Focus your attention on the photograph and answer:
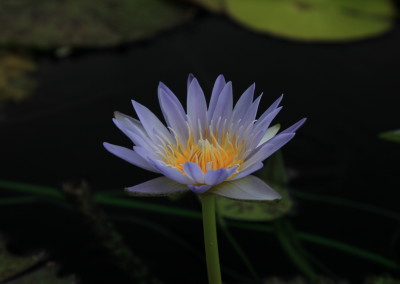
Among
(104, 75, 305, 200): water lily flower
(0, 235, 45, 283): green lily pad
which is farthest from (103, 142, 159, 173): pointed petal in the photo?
(0, 235, 45, 283): green lily pad

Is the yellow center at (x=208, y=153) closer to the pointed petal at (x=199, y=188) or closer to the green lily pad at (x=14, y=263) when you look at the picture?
the pointed petal at (x=199, y=188)

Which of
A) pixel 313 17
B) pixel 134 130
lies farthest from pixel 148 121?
pixel 313 17

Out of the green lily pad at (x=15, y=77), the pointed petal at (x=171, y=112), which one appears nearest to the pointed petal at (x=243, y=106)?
the pointed petal at (x=171, y=112)

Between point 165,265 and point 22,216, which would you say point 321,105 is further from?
point 22,216

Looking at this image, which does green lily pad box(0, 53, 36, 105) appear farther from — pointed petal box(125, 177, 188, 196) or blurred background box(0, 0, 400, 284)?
pointed petal box(125, 177, 188, 196)

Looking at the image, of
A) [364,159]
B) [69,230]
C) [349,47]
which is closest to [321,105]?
[364,159]

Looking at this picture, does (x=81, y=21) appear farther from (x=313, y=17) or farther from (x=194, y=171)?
(x=194, y=171)
